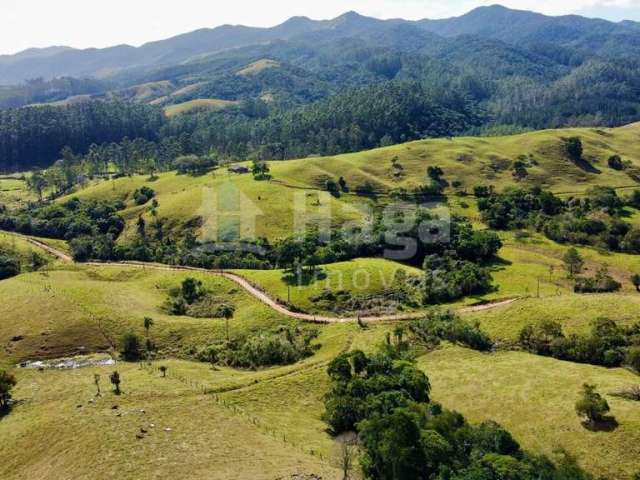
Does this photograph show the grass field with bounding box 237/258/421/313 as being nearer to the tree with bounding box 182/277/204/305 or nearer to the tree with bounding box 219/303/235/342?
the tree with bounding box 219/303/235/342

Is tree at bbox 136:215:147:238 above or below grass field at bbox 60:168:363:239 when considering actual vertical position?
below

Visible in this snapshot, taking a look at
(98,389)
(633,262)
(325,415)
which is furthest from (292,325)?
(633,262)

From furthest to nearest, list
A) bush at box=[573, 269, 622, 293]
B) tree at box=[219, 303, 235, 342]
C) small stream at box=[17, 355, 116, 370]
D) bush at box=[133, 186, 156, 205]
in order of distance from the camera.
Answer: bush at box=[133, 186, 156, 205]
bush at box=[573, 269, 622, 293]
tree at box=[219, 303, 235, 342]
small stream at box=[17, 355, 116, 370]

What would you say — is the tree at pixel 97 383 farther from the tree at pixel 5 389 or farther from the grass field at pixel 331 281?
the grass field at pixel 331 281

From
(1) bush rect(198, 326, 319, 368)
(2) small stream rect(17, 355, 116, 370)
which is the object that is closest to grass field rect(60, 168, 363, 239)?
(1) bush rect(198, 326, 319, 368)

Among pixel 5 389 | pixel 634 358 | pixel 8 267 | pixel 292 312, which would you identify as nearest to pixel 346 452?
pixel 5 389

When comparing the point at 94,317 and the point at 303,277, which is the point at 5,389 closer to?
the point at 94,317

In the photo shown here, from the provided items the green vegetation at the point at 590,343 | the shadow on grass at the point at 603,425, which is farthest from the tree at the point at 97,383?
the green vegetation at the point at 590,343
